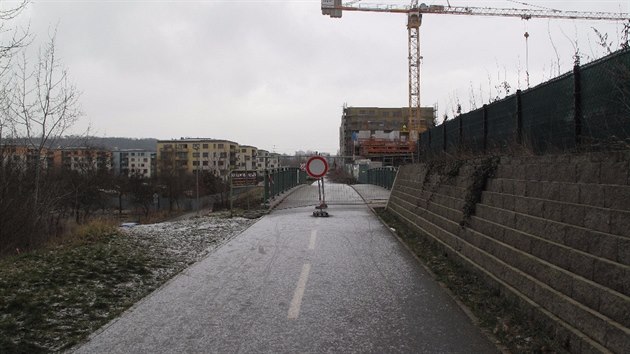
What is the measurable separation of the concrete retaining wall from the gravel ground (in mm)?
4705

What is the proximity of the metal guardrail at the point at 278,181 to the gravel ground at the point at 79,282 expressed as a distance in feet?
32.8

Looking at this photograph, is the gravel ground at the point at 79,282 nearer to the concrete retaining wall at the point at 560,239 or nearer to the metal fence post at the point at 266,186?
the concrete retaining wall at the point at 560,239

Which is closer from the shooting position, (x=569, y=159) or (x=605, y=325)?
(x=605, y=325)

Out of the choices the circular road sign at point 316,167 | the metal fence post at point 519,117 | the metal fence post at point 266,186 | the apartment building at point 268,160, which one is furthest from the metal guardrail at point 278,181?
the metal fence post at point 519,117

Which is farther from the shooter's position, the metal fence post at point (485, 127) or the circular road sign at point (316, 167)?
the circular road sign at point (316, 167)

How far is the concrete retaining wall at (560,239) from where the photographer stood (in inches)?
160

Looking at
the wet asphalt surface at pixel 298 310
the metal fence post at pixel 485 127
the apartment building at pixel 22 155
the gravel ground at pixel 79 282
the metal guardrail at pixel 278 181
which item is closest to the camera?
the wet asphalt surface at pixel 298 310

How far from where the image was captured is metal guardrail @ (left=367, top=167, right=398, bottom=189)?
96.0ft

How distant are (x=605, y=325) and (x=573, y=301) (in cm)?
58

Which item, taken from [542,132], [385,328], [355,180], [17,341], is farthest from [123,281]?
[355,180]

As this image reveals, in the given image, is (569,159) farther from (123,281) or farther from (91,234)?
(91,234)

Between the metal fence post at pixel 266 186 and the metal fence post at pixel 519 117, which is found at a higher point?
the metal fence post at pixel 519 117

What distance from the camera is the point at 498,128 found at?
9867 mm

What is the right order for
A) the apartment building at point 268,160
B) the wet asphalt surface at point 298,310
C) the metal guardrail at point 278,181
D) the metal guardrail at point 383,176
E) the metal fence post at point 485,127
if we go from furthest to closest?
1. the metal guardrail at point 383,176
2. the apartment building at point 268,160
3. the metal guardrail at point 278,181
4. the metal fence post at point 485,127
5. the wet asphalt surface at point 298,310
